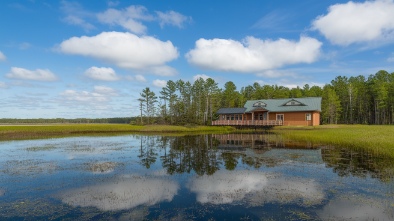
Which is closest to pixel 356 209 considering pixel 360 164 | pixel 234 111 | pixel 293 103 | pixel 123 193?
pixel 360 164

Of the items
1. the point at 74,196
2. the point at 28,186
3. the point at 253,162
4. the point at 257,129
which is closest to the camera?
the point at 74,196

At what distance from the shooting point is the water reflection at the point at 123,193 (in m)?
10.3

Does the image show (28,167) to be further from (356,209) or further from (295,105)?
(295,105)

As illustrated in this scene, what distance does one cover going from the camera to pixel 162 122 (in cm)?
7088

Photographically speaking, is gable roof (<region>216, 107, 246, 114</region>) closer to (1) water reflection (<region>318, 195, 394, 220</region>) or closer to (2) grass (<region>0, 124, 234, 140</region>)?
(2) grass (<region>0, 124, 234, 140</region>)

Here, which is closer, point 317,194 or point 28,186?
point 317,194

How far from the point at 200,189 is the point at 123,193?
12.2ft

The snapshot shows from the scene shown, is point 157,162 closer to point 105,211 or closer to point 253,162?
point 253,162

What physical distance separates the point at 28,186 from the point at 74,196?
3.65 meters

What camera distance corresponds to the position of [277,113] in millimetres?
60406

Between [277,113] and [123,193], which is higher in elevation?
[277,113]

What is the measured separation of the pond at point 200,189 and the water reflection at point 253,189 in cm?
4

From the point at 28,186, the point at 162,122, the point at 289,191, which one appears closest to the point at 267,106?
the point at 162,122

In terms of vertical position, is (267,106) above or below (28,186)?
above
